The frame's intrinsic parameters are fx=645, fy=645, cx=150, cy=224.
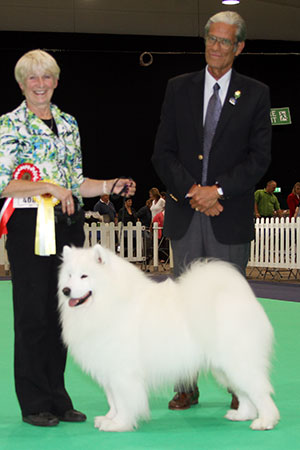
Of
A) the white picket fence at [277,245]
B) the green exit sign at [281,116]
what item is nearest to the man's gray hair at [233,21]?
the white picket fence at [277,245]

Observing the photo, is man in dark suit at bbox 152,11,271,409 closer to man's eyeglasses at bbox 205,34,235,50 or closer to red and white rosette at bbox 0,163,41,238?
man's eyeglasses at bbox 205,34,235,50

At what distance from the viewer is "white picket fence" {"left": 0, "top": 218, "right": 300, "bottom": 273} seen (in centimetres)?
1008

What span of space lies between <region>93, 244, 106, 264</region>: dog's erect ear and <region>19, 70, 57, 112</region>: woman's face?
2.47ft

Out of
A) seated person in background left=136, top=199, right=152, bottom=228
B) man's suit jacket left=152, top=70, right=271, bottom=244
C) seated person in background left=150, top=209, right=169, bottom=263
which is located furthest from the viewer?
seated person in background left=136, top=199, right=152, bottom=228

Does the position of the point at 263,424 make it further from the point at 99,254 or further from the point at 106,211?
the point at 106,211

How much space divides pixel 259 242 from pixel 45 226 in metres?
7.94

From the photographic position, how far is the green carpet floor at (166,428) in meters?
2.89

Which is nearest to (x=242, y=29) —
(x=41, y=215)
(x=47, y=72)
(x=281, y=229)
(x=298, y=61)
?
(x=47, y=72)

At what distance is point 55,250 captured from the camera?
3.15 m

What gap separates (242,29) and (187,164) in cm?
75

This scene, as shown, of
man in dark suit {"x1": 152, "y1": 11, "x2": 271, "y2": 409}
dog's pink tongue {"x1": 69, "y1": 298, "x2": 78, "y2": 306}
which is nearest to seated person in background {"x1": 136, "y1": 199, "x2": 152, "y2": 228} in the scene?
man in dark suit {"x1": 152, "y1": 11, "x2": 271, "y2": 409}

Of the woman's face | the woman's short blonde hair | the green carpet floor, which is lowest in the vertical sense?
the green carpet floor

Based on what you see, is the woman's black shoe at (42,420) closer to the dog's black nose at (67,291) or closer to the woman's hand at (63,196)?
the dog's black nose at (67,291)

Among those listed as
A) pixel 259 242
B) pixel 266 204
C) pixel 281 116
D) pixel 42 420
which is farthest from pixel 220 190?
pixel 281 116
